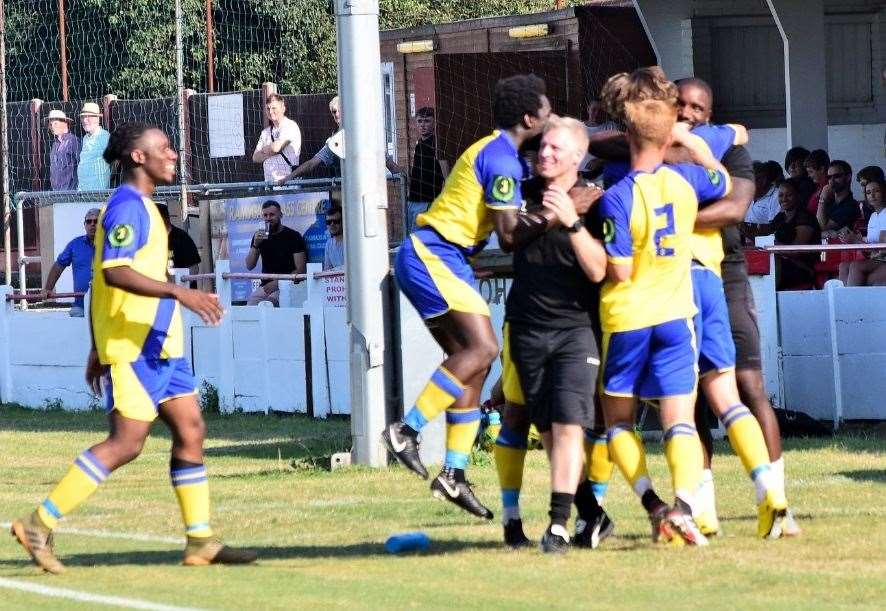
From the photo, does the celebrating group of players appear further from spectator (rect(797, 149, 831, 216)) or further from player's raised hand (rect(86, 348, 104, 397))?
spectator (rect(797, 149, 831, 216))

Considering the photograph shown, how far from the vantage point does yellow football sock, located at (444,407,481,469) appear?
9141 mm

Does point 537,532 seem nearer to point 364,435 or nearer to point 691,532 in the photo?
point 691,532

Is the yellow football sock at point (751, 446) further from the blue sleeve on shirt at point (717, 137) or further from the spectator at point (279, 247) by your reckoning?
the spectator at point (279, 247)

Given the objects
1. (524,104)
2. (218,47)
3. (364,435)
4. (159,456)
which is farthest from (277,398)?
(218,47)

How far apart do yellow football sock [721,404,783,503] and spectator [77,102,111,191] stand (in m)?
16.7

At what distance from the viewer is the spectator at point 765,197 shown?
58.3 feet

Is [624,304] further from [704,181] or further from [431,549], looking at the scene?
[431,549]

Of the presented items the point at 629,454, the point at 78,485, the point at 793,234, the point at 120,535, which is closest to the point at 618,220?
the point at 629,454

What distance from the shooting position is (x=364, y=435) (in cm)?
1280

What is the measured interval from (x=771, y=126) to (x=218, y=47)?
1990 cm

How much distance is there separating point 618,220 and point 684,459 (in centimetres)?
108

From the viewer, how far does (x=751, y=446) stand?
8422 mm

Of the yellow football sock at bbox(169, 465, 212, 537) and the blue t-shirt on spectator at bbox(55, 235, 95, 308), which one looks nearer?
the yellow football sock at bbox(169, 465, 212, 537)

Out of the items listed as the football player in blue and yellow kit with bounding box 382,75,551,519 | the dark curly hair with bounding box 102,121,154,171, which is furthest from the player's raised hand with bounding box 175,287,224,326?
the football player in blue and yellow kit with bounding box 382,75,551,519
